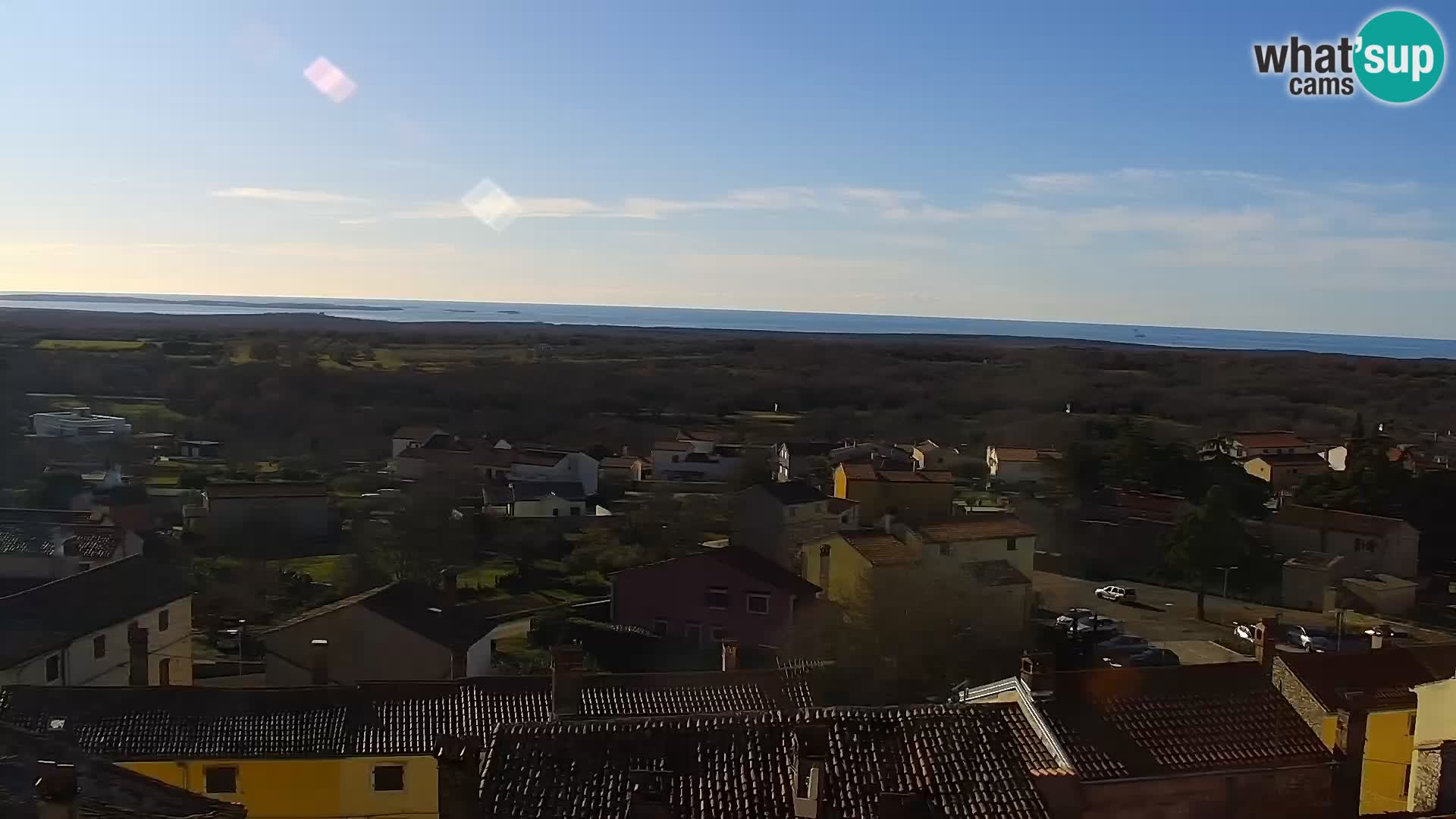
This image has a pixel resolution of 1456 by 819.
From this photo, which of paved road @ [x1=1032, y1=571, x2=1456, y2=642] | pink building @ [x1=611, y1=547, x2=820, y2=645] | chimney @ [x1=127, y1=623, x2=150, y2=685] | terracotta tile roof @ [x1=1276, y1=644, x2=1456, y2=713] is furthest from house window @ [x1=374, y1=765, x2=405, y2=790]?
paved road @ [x1=1032, y1=571, x2=1456, y2=642]

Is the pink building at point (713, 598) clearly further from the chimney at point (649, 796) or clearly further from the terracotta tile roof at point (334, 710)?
the chimney at point (649, 796)

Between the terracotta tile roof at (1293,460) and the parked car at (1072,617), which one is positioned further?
the terracotta tile roof at (1293,460)

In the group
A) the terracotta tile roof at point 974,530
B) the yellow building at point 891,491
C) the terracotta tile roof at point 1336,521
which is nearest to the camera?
the terracotta tile roof at point 974,530

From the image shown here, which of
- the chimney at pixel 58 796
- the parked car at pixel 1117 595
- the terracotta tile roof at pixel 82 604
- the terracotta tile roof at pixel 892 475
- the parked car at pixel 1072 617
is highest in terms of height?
the chimney at pixel 58 796

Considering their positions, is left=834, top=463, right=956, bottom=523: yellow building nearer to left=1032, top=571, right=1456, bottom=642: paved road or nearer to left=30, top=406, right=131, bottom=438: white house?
left=1032, top=571, right=1456, bottom=642: paved road

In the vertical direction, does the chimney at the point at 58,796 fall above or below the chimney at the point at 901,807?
above

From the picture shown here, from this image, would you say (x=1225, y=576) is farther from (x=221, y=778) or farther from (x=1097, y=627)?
(x=221, y=778)

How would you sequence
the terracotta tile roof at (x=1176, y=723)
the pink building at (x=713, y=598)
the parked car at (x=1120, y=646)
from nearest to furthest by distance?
the terracotta tile roof at (x=1176, y=723), the parked car at (x=1120, y=646), the pink building at (x=713, y=598)

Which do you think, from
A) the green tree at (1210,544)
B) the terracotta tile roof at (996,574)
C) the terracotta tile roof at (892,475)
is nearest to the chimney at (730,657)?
the terracotta tile roof at (996,574)

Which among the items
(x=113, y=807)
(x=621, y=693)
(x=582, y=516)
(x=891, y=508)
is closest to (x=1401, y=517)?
(x=891, y=508)
